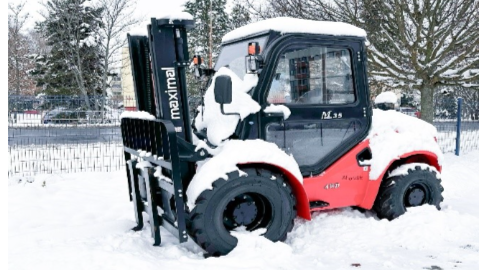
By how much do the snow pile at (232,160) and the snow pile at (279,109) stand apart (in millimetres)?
388

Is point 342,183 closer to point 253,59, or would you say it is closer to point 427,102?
point 253,59

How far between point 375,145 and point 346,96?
734 mm

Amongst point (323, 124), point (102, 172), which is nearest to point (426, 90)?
point (323, 124)

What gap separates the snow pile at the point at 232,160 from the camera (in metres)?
4.35

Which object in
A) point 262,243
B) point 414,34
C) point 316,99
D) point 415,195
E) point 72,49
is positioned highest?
point 72,49

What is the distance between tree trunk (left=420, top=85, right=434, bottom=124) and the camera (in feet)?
38.5

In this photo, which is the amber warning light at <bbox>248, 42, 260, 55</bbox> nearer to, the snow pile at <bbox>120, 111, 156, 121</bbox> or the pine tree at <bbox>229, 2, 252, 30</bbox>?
the snow pile at <bbox>120, 111, 156, 121</bbox>

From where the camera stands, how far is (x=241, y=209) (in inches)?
181

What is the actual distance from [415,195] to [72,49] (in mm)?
21630

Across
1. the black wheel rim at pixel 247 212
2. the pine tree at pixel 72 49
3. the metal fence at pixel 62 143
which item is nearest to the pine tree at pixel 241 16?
the metal fence at pixel 62 143

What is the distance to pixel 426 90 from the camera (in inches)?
463

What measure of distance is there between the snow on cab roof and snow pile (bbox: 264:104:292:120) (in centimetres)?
81

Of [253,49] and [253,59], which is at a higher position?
[253,49]

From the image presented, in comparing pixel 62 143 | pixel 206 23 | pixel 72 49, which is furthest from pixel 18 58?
pixel 62 143
